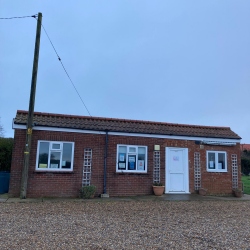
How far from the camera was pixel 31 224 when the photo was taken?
637 centimetres

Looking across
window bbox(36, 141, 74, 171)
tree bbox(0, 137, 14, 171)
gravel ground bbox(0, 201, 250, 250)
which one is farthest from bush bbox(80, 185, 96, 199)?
tree bbox(0, 137, 14, 171)

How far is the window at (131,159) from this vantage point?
491 inches

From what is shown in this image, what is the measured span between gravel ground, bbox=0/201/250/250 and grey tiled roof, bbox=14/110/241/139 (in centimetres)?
366

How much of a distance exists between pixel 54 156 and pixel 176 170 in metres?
5.95

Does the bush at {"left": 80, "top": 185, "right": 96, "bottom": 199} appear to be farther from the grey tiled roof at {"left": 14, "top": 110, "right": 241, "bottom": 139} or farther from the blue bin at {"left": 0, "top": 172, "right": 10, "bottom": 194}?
the blue bin at {"left": 0, "top": 172, "right": 10, "bottom": 194}

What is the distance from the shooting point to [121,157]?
41.1ft

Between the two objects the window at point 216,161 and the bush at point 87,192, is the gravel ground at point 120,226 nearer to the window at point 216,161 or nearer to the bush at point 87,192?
the bush at point 87,192

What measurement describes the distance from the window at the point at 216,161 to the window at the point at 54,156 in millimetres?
Result: 7025

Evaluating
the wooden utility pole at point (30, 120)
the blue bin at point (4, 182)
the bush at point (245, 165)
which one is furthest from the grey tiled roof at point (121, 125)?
the bush at point (245, 165)

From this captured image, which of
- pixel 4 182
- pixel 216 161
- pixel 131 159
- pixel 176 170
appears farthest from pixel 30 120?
pixel 216 161

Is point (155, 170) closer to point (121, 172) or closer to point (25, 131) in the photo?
point (121, 172)

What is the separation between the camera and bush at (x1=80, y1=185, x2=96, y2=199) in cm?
1119

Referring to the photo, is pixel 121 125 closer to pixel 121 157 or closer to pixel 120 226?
pixel 121 157

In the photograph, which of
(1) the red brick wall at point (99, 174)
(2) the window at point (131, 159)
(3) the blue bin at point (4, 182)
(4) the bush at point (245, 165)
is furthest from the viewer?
(4) the bush at point (245, 165)
